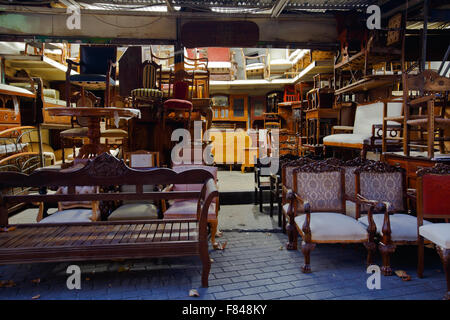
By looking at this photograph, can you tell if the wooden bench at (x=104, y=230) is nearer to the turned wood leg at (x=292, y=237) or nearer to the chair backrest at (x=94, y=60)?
the turned wood leg at (x=292, y=237)

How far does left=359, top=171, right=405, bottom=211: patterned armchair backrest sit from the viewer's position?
3209 millimetres

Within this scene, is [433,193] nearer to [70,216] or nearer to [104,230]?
[104,230]

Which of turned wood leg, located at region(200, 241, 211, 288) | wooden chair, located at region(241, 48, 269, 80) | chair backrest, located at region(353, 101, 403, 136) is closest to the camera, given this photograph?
turned wood leg, located at region(200, 241, 211, 288)

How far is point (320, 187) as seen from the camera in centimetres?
326

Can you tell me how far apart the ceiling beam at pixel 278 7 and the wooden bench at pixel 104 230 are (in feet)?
13.0

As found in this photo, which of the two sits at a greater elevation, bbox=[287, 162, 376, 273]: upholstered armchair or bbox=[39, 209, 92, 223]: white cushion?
bbox=[287, 162, 376, 273]: upholstered armchair

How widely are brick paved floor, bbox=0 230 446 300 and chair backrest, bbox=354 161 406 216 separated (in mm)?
606

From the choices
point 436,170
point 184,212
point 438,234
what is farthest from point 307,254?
point 436,170

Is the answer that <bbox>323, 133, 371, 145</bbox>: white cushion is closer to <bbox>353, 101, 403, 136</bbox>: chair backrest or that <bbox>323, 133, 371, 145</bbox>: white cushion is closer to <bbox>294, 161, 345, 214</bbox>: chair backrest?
<bbox>353, 101, 403, 136</bbox>: chair backrest

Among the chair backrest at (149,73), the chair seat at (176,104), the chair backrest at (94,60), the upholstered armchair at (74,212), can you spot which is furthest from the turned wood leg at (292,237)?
the chair backrest at (149,73)

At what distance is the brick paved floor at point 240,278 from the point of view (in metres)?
2.38

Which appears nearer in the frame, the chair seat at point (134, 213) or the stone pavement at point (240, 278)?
the stone pavement at point (240, 278)

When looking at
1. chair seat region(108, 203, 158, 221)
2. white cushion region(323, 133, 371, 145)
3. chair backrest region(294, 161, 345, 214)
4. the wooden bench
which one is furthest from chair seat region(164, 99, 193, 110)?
white cushion region(323, 133, 371, 145)

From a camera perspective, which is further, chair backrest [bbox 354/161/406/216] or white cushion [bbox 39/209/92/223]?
chair backrest [bbox 354/161/406/216]
